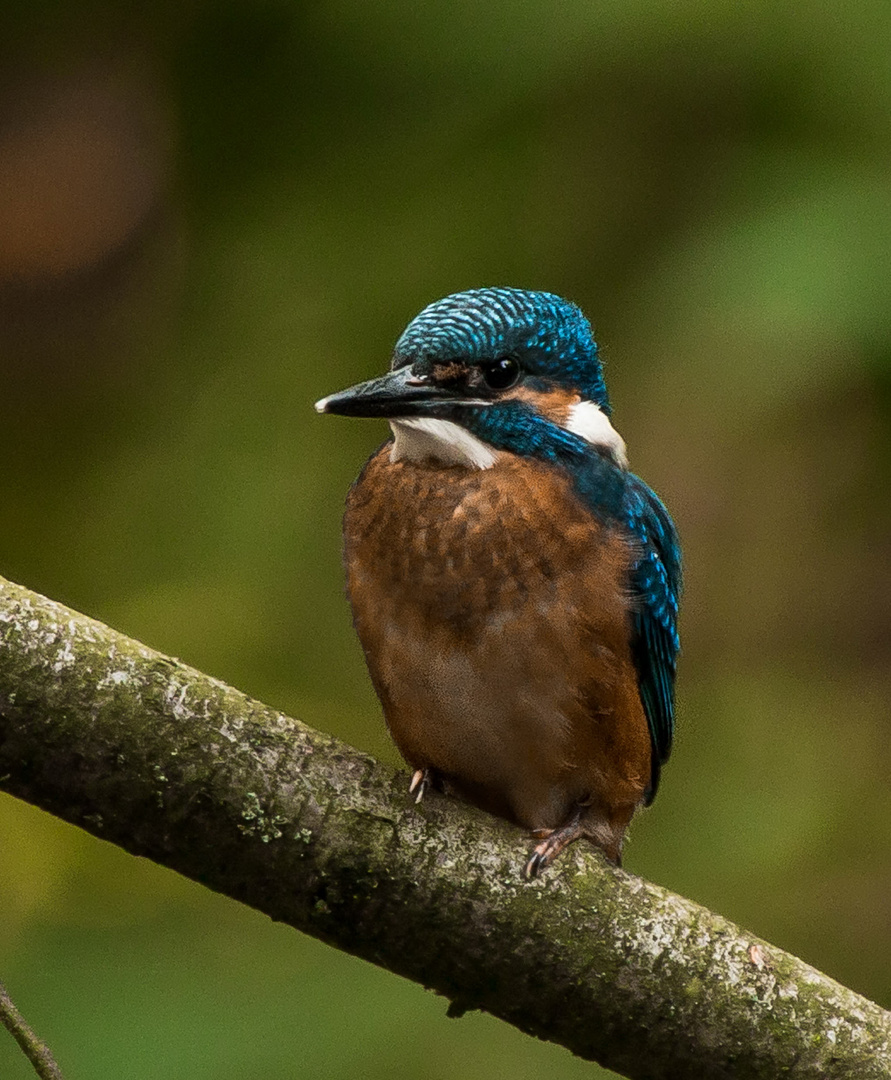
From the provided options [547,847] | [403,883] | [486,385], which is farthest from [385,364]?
[403,883]

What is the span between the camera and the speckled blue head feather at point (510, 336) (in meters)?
2.78

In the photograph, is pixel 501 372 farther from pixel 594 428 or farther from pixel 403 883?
pixel 403 883

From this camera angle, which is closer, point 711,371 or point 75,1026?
point 75,1026

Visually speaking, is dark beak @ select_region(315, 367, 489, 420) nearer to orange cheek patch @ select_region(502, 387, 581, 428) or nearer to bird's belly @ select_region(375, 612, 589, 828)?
orange cheek patch @ select_region(502, 387, 581, 428)

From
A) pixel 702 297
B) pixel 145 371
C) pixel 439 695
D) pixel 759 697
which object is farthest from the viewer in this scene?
pixel 145 371

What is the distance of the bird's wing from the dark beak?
0.42 metres

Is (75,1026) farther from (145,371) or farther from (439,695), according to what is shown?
(145,371)

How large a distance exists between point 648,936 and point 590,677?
0.63m

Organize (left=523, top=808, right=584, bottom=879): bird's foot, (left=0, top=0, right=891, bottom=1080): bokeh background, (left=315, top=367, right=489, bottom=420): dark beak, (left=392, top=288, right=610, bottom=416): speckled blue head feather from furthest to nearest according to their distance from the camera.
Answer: (left=0, top=0, right=891, bottom=1080): bokeh background
(left=392, top=288, right=610, bottom=416): speckled blue head feather
(left=315, top=367, right=489, bottom=420): dark beak
(left=523, top=808, right=584, bottom=879): bird's foot

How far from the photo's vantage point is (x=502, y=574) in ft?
8.97

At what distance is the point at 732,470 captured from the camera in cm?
442

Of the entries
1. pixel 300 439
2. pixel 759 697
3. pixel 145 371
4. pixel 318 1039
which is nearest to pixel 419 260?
pixel 300 439

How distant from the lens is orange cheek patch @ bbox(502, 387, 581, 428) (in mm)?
2918

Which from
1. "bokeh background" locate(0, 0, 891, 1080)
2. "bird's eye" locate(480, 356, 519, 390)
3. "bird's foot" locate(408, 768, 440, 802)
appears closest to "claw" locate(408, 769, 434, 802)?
"bird's foot" locate(408, 768, 440, 802)
